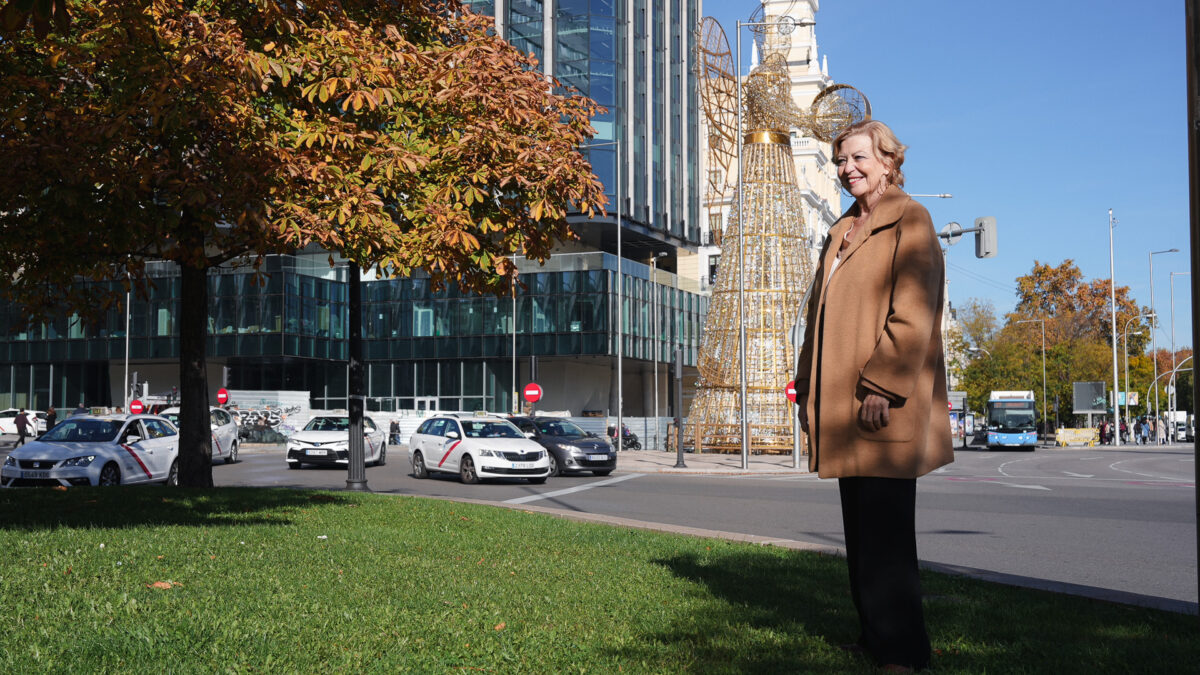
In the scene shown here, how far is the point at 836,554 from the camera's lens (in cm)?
905

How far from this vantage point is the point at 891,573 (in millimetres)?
4578

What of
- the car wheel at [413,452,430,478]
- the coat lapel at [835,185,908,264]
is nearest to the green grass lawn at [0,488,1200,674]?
the coat lapel at [835,185,908,264]

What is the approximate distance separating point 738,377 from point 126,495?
Result: 2657 centimetres

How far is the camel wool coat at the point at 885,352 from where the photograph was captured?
4477 millimetres

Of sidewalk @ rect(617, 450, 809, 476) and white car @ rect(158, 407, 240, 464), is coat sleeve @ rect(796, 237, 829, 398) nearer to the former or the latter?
sidewalk @ rect(617, 450, 809, 476)

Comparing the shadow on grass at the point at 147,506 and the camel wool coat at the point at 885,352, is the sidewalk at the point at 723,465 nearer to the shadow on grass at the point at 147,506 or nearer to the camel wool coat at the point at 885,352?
the shadow on grass at the point at 147,506

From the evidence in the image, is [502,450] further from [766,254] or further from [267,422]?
[267,422]

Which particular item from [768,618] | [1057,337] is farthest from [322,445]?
[1057,337]

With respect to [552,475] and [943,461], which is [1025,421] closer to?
[552,475]

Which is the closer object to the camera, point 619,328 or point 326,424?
point 326,424

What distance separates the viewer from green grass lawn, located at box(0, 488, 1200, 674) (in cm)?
473

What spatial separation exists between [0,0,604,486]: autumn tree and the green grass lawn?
330cm

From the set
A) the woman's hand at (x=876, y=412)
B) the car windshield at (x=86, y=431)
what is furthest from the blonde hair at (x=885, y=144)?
the car windshield at (x=86, y=431)

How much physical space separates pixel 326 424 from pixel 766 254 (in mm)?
15935
